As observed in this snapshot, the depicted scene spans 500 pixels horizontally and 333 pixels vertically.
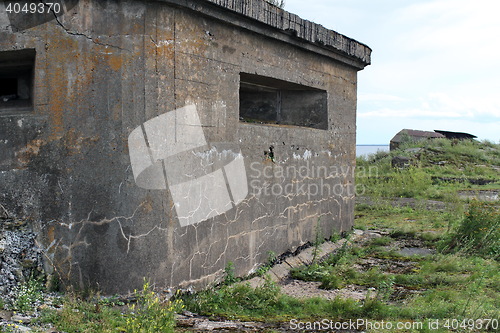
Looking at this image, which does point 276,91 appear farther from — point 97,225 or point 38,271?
point 38,271

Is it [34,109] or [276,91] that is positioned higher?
[276,91]

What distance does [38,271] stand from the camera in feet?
13.0

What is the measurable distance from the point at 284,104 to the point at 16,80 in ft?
10.5

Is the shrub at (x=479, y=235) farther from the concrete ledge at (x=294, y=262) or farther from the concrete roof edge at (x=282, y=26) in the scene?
the concrete roof edge at (x=282, y=26)

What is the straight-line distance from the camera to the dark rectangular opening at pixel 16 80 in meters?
4.23

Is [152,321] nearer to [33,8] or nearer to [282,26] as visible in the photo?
[33,8]

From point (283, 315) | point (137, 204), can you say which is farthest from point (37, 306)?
point (283, 315)

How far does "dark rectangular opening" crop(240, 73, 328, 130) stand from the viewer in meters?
6.09

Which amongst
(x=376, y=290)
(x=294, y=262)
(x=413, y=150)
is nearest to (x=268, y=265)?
(x=294, y=262)

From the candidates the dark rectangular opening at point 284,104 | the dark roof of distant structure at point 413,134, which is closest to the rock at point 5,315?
the dark rectangular opening at point 284,104

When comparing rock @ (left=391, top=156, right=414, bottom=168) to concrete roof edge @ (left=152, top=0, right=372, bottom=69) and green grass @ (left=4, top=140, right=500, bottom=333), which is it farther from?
concrete roof edge @ (left=152, top=0, right=372, bottom=69)

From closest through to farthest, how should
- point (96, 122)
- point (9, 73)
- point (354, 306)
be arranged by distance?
point (96, 122)
point (354, 306)
point (9, 73)

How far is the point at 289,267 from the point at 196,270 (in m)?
1.64

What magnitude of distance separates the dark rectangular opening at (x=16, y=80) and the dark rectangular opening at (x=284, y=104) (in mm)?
2352
